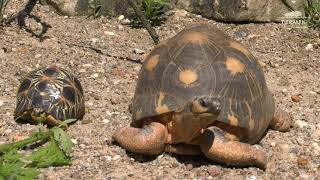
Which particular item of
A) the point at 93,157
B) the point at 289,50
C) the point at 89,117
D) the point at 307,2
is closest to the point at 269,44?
the point at 289,50

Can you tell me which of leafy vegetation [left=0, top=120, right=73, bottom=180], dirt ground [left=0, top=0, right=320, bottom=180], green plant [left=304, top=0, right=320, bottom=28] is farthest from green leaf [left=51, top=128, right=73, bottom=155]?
green plant [left=304, top=0, right=320, bottom=28]

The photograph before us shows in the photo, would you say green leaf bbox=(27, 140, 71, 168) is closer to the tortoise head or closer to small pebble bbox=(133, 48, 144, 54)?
the tortoise head

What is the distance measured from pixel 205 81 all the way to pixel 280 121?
33.1 inches

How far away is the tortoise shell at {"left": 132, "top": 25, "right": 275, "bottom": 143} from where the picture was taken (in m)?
3.61

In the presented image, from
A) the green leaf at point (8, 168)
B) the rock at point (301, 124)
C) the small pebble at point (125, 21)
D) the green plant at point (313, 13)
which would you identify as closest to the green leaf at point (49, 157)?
the green leaf at point (8, 168)

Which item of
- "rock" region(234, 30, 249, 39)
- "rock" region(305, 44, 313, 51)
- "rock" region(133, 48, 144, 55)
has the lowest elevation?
"rock" region(133, 48, 144, 55)

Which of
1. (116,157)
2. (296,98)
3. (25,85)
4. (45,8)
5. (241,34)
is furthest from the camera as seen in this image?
(45,8)

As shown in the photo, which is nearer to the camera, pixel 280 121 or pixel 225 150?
pixel 225 150

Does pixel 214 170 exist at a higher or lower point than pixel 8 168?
lower

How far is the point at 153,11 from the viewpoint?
19.3ft

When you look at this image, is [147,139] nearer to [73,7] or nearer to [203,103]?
[203,103]

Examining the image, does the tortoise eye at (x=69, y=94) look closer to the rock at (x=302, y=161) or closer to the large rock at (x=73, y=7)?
the rock at (x=302, y=161)

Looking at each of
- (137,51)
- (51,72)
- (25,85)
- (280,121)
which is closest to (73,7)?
(137,51)

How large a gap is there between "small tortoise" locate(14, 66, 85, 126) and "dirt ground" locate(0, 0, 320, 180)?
12 cm
